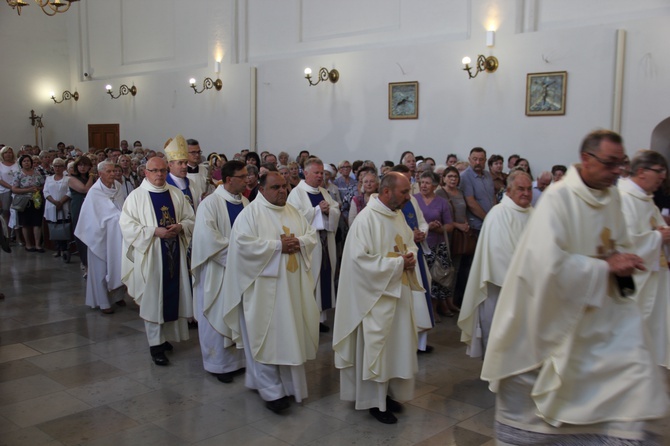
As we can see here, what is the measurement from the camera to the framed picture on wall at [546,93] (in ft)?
34.0

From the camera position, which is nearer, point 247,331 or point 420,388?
point 247,331

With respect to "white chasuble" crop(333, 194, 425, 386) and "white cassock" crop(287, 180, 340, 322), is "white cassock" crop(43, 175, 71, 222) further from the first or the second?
"white chasuble" crop(333, 194, 425, 386)

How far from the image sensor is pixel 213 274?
5699mm

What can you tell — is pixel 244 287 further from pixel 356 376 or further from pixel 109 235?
pixel 109 235

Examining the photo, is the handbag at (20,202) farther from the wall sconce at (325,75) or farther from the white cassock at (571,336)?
the white cassock at (571,336)

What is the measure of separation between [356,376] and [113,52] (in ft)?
58.2

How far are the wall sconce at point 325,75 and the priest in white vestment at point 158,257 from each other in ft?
25.4

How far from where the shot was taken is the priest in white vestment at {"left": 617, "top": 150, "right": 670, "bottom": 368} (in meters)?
4.89

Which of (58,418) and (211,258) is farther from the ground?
(211,258)

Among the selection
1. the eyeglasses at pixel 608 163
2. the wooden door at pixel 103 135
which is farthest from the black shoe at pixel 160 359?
the wooden door at pixel 103 135

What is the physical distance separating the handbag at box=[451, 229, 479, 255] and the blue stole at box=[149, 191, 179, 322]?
3392 mm

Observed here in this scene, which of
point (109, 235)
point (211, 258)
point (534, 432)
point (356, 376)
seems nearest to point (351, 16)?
point (109, 235)

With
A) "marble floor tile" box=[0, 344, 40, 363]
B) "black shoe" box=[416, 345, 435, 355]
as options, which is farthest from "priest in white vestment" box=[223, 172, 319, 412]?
"marble floor tile" box=[0, 344, 40, 363]

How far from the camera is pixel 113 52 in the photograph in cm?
1984
